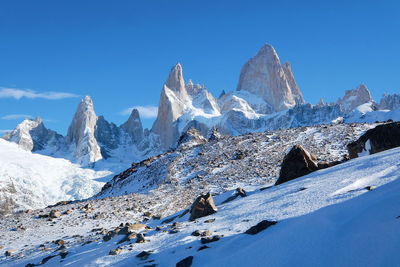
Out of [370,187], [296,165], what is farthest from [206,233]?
[296,165]

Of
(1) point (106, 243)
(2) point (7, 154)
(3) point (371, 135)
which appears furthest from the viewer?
(2) point (7, 154)

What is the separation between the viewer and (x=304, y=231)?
32.2ft

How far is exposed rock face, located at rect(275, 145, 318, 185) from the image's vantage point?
20094 millimetres

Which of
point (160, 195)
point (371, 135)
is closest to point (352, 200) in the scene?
point (371, 135)

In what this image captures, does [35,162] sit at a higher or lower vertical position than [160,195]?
higher

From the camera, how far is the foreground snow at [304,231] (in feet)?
27.3

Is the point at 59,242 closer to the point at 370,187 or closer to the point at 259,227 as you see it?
the point at 259,227

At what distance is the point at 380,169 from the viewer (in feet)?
47.9

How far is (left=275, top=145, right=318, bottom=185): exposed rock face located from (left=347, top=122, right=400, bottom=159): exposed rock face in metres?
3.90

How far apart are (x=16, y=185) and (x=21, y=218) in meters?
110

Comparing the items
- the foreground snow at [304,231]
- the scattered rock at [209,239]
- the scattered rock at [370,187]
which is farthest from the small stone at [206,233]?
the scattered rock at [370,187]

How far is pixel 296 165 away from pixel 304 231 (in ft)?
35.8

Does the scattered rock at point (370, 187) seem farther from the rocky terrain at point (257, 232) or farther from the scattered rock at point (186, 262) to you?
the scattered rock at point (186, 262)

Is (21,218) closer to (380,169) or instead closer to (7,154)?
(380,169)
